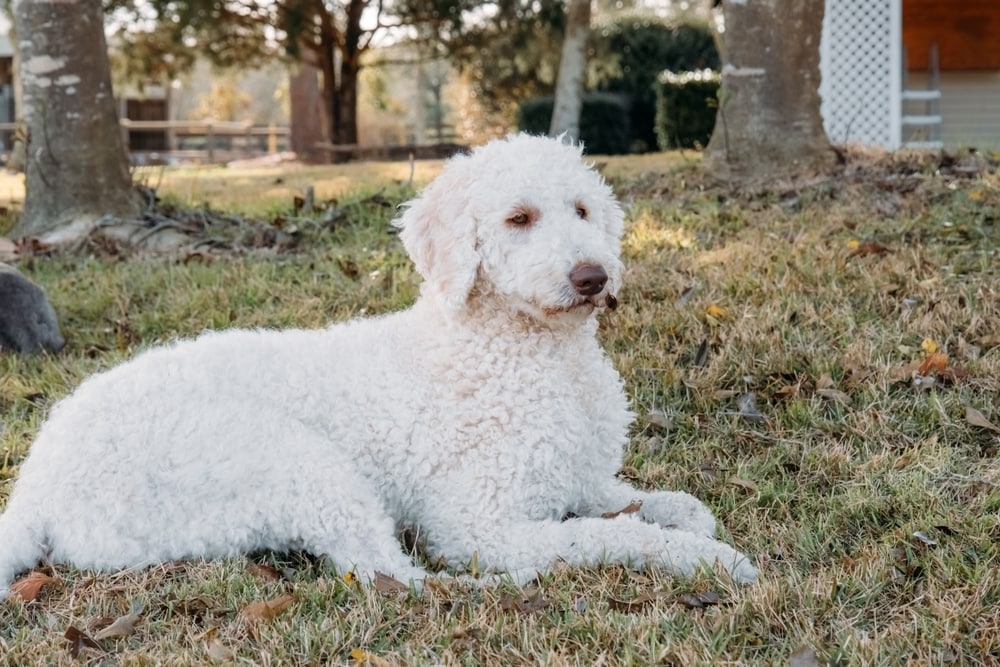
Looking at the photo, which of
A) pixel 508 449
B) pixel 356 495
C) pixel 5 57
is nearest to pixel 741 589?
pixel 508 449

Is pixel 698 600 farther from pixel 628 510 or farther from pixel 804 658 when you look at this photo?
pixel 628 510

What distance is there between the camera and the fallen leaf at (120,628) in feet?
9.53

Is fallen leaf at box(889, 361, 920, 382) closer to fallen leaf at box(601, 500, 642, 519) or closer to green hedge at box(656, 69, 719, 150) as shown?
fallen leaf at box(601, 500, 642, 519)

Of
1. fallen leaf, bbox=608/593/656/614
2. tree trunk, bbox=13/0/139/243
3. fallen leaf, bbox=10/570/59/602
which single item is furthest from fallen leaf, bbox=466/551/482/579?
tree trunk, bbox=13/0/139/243

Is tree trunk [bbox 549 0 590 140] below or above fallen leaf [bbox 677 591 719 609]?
above

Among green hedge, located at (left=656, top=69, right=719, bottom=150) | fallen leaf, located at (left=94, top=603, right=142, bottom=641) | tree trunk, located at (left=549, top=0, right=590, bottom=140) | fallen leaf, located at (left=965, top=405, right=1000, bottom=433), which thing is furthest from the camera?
green hedge, located at (left=656, top=69, right=719, bottom=150)

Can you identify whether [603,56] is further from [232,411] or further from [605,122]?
[232,411]

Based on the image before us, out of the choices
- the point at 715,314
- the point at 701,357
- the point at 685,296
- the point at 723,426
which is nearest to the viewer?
the point at 723,426

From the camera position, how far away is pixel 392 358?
11.8ft

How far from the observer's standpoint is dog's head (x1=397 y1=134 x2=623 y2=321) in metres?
3.20

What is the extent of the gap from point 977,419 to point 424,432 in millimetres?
2341

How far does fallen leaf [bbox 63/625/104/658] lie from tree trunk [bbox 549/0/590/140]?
13.5 m

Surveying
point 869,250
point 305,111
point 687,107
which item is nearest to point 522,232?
point 869,250

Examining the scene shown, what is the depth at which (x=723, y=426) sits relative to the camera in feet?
15.0
